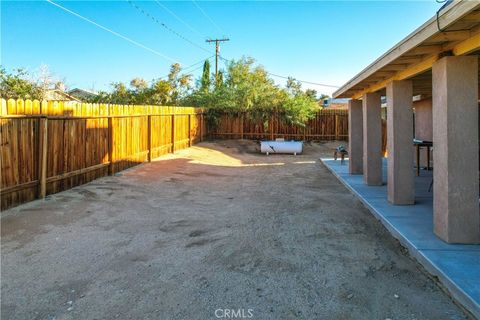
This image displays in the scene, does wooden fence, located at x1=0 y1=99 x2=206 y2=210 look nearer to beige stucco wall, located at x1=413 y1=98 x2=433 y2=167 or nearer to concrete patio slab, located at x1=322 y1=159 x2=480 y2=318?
concrete patio slab, located at x1=322 y1=159 x2=480 y2=318

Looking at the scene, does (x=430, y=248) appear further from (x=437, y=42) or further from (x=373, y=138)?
(x=373, y=138)

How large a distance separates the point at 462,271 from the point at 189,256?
275cm

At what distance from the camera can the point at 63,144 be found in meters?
7.22

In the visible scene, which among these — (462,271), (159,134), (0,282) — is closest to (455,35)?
(462,271)

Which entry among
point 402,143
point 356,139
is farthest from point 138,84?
point 402,143

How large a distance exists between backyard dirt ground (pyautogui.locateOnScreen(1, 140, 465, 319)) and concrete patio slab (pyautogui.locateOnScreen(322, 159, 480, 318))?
116 millimetres

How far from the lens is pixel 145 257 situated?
13.5 ft

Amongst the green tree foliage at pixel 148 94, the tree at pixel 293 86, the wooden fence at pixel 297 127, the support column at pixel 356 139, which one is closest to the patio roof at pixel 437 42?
the support column at pixel 356 139

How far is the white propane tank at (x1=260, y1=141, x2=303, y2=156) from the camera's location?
56.9 ft

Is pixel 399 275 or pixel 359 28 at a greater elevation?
pixel 359 28

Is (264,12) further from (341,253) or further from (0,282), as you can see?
(0,282)

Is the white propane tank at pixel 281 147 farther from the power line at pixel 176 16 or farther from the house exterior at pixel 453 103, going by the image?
the house exterior at pixel 453 103

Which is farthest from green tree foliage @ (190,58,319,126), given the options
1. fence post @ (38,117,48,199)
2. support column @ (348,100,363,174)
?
fence post @ (38,117,48,199)

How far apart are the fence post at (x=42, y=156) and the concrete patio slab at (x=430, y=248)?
581 centimetres
